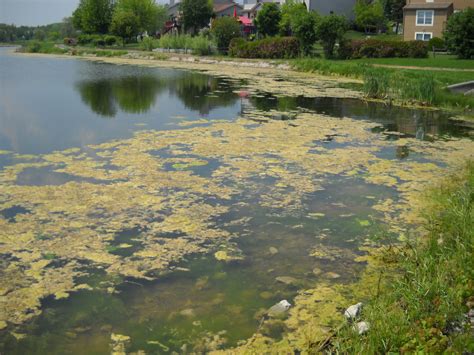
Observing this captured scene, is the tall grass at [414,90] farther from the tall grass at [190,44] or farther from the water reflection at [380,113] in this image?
the tall grass at [190,44]

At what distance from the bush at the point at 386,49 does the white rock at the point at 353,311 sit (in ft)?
95.0

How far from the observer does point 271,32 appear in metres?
46.1

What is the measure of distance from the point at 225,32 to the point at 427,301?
38652 millimetres

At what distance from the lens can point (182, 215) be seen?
20.3ft

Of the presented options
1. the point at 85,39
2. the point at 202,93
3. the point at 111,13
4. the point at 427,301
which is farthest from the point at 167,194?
the point at 111,13

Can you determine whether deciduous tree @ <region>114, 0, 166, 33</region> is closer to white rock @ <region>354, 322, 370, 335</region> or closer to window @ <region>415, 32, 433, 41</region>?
window @ <region>415, 32, 433, 41</region>

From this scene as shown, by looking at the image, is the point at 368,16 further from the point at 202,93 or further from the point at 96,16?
the point at 202,93

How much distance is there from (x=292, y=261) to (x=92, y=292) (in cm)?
202

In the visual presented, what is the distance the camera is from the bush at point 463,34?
90.8 feet

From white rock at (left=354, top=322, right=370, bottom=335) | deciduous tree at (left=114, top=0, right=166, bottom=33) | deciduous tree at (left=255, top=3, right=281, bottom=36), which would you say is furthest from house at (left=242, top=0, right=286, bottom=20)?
white rock at (left=354, top=322, right=370, bottom=335)

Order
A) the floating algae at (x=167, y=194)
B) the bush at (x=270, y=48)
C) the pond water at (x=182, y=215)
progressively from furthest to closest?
1. the bush at (x=270, y=48)
2. the floating algae at (x=167, y=194)
3. the pond water at (x=182, y=215)

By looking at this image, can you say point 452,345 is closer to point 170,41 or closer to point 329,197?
point 329,197

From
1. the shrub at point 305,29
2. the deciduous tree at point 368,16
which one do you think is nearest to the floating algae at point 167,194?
the shrub at point 305,29

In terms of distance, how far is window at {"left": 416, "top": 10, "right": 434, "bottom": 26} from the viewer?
40.3 meters
